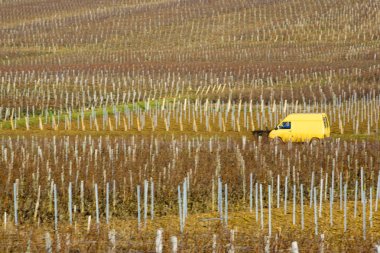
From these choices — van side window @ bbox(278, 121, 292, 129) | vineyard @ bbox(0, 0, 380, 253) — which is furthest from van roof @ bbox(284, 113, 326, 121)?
vineyard @ bbox(0, 0, 380, 253)

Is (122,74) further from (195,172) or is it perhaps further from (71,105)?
(195,172)

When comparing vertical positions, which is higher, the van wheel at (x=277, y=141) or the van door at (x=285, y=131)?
the van door at (x=285, y=131)

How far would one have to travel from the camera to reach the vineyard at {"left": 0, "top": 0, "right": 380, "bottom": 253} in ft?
74.4

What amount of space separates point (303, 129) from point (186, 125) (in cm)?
949

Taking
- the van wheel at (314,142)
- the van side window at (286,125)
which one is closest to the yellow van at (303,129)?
the van side window at (286,125)

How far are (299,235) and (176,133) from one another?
91.3 ft

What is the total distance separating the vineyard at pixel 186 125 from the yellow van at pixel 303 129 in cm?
129

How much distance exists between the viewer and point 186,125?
164 feet

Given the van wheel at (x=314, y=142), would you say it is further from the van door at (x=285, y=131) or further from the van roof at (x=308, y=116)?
the van door at (x=285, y=131)

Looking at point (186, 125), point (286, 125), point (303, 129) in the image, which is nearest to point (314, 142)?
point (303, 129)

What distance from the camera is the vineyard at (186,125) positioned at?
2267 cm

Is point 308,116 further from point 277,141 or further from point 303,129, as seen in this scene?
point 277,141

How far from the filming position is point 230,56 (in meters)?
92.4

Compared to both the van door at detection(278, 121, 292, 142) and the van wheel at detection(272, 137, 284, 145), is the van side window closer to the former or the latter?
the van door at detection(278, 121, 292, 142)
